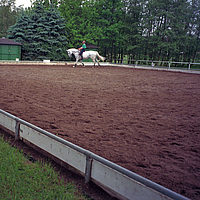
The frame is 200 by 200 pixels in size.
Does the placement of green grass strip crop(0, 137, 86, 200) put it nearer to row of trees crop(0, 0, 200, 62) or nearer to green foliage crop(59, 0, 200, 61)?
row of trees crop(0, 0, 200, 62)

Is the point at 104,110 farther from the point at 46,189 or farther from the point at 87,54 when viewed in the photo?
the point at 87,54

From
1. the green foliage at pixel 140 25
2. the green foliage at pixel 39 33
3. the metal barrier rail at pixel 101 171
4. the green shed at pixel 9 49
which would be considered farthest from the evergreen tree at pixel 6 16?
the metal barrier rail at pixel 101 171

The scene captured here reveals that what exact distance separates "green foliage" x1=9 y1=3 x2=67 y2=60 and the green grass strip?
1163 inches

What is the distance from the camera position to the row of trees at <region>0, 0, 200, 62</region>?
32344 mm

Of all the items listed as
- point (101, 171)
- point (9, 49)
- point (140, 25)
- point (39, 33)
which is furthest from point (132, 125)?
point (140, 25)

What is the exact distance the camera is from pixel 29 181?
3.14 metres

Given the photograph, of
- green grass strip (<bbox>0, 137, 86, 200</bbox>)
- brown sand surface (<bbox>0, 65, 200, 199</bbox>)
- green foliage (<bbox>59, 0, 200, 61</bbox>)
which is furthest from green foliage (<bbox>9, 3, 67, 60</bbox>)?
green grass strip (<bbox>0, 137, 86, 200</bbox>)

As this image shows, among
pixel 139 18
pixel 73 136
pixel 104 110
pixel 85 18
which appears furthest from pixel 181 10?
pixel 73 136

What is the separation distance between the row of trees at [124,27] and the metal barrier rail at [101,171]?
29.4m

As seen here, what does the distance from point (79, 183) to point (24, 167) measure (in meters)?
0.98

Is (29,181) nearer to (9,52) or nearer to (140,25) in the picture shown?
(9,52)

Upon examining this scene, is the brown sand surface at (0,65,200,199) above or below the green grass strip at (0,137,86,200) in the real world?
above

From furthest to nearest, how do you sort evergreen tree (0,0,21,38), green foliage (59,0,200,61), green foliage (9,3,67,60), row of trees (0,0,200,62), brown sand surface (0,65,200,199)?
evergreen tree (0,0,21,38), green foliage (59,0,200,61), row of trees (0,0,200,62), green foliage (9,3,67,60), brown sand surface (0,65,200,199)

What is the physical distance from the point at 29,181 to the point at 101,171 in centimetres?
107
